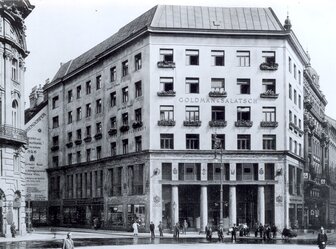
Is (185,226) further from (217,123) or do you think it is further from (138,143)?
(217,123)

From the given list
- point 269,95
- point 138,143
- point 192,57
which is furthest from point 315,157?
point 138,143

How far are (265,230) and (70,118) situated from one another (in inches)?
1599

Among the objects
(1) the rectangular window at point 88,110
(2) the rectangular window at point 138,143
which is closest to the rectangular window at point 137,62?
(2) the rectangular window at point 138,143

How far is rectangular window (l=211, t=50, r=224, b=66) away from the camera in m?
65.9

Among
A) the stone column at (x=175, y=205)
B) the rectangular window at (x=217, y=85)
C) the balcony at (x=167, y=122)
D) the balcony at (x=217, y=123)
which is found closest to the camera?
the stone column at (x=175, y=205)

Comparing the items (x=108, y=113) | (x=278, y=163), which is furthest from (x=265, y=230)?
(x=108, y=113)

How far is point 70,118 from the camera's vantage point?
3378 inches

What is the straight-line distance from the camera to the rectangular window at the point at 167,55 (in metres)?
65.8

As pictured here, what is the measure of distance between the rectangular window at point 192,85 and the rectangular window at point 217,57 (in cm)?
258

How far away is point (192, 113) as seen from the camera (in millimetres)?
65375

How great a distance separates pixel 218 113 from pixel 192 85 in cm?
401

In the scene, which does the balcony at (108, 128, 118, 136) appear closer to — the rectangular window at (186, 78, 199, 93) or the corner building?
the corner building

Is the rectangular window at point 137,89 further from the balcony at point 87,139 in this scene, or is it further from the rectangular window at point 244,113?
the balcony at point 87,139

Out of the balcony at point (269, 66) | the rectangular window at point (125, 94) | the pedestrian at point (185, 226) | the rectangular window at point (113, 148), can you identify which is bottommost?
the pedestrian at point (185, 226)
